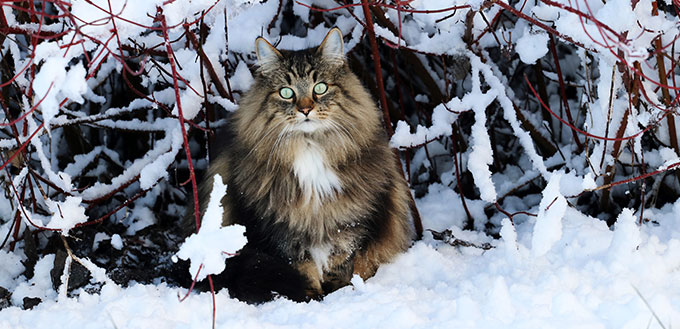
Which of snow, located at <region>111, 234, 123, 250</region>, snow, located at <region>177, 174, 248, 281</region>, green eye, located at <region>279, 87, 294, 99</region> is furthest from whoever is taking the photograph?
snow, located at <region>111, 234, 123, 250</region>

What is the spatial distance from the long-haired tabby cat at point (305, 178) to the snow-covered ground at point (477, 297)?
15 cm

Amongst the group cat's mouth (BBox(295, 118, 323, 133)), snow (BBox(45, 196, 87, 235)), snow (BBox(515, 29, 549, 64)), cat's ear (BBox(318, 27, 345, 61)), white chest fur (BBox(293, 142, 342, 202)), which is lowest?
snow (BBox(45, 196, 87, 235))

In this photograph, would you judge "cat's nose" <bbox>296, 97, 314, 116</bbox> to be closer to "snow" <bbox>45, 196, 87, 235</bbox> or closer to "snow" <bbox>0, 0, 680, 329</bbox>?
"snow" <bbox>0, 0, 680, 329</bbox>

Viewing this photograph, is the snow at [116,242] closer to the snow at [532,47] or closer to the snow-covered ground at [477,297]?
the snow-covered ground at [477,297]

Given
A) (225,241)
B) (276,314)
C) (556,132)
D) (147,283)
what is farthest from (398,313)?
(556,132)

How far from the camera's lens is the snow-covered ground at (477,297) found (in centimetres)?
231

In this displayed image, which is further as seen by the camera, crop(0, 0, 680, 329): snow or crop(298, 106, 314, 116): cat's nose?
crop(298, 106, 314, 116): cat's nose

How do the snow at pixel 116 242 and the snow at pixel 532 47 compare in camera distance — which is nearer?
the snow at pixel 532 47

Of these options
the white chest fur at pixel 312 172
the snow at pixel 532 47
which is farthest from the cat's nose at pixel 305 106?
the snow at pixel 532 47

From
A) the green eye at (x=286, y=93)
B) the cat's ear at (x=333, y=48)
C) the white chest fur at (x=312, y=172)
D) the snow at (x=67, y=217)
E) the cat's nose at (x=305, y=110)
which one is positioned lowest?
the snow at (x=67, y=217)

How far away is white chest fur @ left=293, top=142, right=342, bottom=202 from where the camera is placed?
2.76 m

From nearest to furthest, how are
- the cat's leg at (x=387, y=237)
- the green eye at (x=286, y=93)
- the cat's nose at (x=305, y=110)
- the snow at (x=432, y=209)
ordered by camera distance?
the snow at (x=432, y=209), the cat's nose at (x=305, y=110), the green eye at (x=286, y=93), the cat's leg at (x=387, y=237)

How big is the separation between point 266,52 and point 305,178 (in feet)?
1.91

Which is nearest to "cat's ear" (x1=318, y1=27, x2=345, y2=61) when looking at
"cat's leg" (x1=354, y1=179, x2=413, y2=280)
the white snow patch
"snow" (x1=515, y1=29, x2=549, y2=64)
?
"cat's leg" (x1=354, y1=179, x2=413, y2=280)
